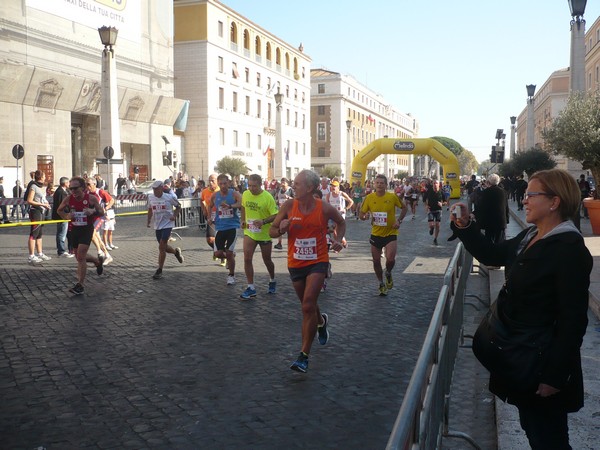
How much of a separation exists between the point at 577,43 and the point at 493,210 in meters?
9.69

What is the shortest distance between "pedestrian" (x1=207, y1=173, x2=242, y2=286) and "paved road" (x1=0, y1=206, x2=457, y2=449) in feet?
1.52

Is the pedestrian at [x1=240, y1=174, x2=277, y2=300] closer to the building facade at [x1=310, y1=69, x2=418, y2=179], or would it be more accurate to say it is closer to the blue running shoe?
the blue running shoe

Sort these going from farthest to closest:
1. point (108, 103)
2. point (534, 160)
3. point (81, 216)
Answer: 1. point (534, 160)
2. point (108, 103)
3. point (81, 216)

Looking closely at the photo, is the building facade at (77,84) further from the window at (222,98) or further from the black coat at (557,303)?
the black coat at (557,303)

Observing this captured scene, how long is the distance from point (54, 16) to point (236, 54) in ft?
75.1

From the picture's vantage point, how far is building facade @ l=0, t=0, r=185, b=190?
108ft

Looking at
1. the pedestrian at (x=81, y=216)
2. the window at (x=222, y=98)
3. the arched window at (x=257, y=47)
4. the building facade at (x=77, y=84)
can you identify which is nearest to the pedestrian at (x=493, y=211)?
the pedestrian at (x=81, y=216)

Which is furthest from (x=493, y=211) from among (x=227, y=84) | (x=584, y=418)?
(x=227, y=84)

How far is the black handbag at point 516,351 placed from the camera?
2.78 m

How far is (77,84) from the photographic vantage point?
36.7 m

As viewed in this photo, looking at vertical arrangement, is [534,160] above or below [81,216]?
above

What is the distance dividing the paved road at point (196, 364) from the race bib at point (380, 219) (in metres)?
1.00

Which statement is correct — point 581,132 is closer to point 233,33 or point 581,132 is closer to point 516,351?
point 516,351

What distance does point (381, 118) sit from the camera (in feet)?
362
